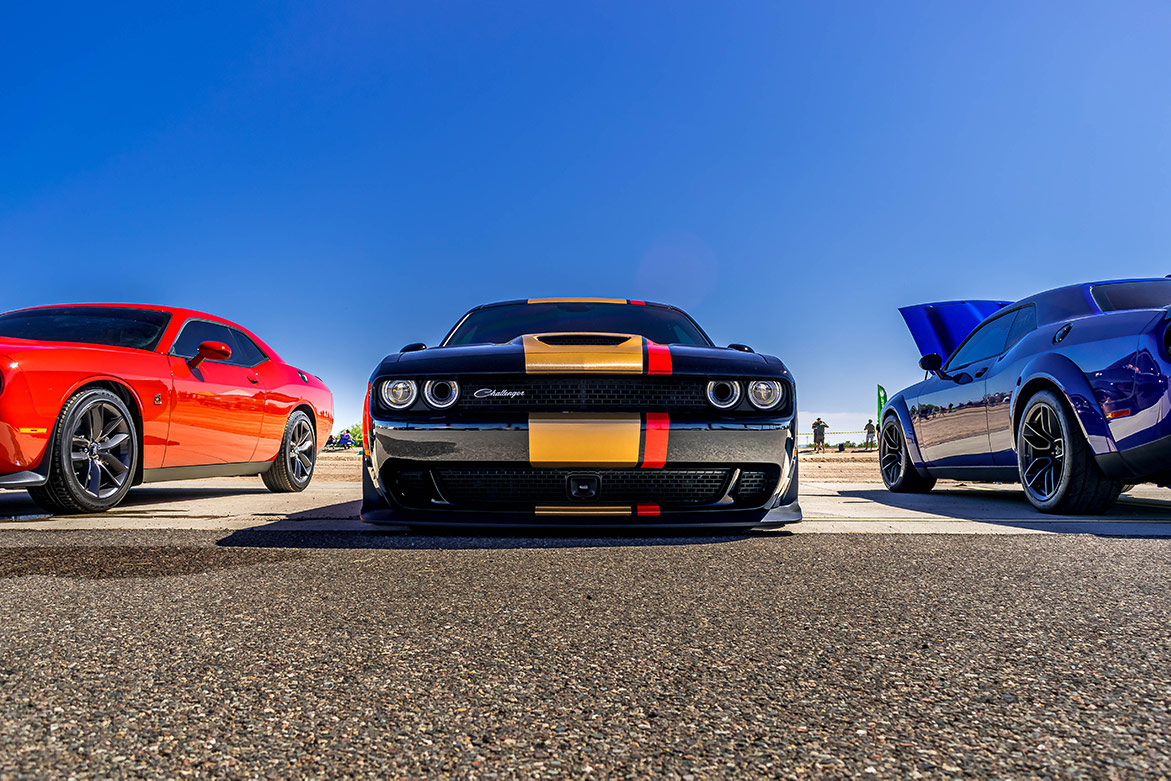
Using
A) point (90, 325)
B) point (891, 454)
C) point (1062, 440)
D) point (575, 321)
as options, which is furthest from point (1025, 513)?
point (90, 325)

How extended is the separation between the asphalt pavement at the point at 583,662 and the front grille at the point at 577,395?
572mm

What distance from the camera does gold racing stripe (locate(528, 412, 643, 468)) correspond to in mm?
3045

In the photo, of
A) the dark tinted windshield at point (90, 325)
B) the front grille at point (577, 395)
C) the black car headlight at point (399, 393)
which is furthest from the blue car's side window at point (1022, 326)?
the dark tinted windshield at point (90, 325)

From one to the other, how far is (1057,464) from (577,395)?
3024 mm

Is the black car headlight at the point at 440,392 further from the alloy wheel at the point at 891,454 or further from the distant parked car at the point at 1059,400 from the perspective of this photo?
the alloy wheel at the point at 891,454

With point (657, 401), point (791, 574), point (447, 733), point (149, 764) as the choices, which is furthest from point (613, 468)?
point (149, 764)

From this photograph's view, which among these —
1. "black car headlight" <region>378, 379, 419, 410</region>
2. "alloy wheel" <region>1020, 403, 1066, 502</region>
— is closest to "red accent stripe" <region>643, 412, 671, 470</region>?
"black car headlight" <region>378, 379, 419, 410</region>

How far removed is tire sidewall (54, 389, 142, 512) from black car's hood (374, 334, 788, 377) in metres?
1.96

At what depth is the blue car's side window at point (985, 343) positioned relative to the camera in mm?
5512

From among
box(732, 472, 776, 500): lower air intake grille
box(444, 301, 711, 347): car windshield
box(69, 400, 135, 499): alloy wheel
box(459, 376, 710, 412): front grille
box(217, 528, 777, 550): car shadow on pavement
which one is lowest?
box(217, 528, 777, 550): car shadow on pavement

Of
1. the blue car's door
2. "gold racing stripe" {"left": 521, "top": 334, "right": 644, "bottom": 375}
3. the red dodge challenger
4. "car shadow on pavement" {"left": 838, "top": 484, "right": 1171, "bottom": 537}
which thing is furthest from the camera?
the blue car's door

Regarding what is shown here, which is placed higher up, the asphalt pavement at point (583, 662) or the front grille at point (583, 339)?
the front grille at point (583, 339)

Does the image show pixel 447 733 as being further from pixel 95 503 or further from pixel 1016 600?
pixel 95 503

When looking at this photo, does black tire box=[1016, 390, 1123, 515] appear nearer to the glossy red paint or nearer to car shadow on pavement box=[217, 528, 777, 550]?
car shadow on pavement box=[217, 528, 777, 550]
